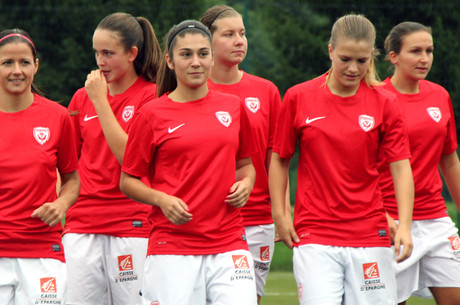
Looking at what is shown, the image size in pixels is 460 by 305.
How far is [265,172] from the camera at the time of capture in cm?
600

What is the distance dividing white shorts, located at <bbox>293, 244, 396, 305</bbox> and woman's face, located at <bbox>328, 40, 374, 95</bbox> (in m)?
0.95

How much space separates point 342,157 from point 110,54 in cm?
169

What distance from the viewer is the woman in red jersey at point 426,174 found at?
612 centimetres

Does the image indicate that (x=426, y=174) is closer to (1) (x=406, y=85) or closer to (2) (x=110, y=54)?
(1) (x=406, y=85)

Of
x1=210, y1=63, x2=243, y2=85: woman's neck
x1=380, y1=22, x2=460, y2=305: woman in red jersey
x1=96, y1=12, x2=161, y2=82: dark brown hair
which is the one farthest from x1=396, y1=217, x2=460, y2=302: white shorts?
x1=96, y1=12, x2=161, y2=82: dark brown hair

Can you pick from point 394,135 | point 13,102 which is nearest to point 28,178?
point 13,102

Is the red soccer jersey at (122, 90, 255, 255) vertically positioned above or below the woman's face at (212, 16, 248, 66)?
below

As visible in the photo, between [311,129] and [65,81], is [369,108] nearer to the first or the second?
[311,129]

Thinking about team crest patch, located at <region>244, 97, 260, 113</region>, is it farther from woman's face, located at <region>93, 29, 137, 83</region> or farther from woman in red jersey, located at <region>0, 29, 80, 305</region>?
woman in red jersey, located at <region>0, 29, 80, 305</region>

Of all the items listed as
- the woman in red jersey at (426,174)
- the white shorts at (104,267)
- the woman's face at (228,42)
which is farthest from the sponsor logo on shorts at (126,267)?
the woman in red jersey at (426,174)

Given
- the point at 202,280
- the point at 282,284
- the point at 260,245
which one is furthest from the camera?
the point at 282,284

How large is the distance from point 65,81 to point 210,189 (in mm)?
7939

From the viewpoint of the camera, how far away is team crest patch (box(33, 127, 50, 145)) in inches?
193

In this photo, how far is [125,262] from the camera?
5660mm
